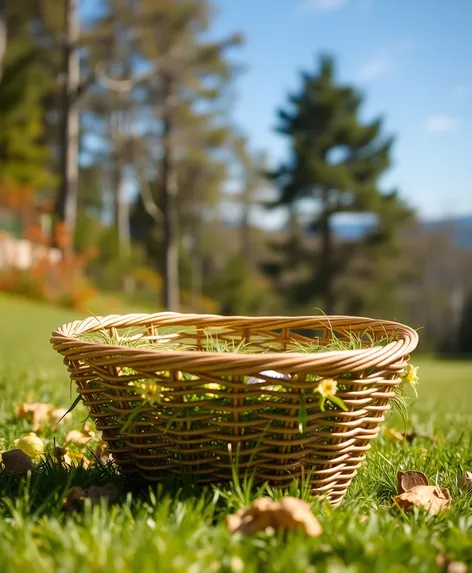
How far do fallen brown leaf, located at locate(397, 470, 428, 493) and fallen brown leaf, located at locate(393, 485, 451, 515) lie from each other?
5 centimetres

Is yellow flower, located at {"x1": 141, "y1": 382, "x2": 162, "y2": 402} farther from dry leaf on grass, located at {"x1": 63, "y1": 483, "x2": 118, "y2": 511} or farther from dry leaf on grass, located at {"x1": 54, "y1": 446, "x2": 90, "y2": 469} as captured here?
dry leaf on grass, located at {"x1": 54, "y1": 446, "x2": 90, "y2": 469}

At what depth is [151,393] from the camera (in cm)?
119

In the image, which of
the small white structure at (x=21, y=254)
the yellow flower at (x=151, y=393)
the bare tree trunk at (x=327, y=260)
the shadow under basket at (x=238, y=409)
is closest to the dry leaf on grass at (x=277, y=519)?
the shadow under basket at (x=238, y=409)

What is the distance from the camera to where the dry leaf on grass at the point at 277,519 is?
104 cm

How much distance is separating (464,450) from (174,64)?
15224 millimetres

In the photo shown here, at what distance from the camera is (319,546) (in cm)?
102

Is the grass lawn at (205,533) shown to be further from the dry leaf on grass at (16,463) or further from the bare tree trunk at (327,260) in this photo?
the bare tree trunk at (327,260)

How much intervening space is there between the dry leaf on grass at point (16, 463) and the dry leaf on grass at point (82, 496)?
25 centimetres

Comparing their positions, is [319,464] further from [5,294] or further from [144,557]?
[5,294]

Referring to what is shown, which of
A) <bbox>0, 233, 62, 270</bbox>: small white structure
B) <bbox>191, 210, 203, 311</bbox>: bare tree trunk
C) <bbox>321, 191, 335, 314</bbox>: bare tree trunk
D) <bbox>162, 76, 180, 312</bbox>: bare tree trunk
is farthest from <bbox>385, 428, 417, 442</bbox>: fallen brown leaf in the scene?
<bbox>191, 210, 203, 311</bbox>: bare tree trunk

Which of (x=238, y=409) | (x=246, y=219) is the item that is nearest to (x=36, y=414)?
(x=238, y=409)

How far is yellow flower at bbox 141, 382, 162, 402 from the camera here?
119cm

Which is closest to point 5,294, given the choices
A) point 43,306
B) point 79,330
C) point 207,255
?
point 43,306

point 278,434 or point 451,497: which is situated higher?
point 278,434
